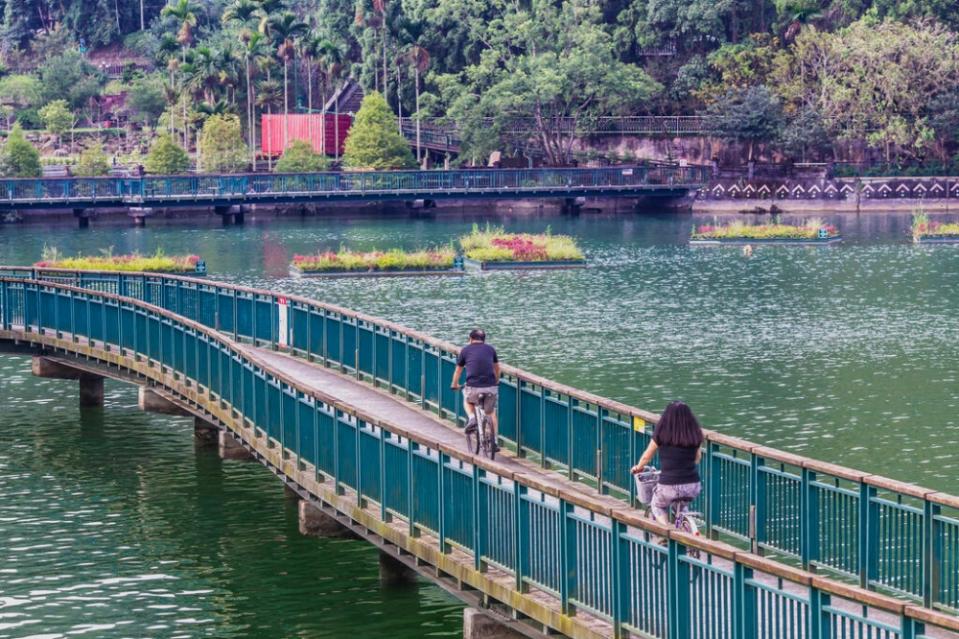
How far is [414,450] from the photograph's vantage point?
72.3ft

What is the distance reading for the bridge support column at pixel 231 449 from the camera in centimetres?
3196

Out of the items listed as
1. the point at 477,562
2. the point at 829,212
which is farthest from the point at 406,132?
the point at 477,562

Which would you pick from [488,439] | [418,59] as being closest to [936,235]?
[418,59]

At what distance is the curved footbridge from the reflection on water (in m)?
1.17

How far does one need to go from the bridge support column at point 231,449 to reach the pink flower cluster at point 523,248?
41270mm

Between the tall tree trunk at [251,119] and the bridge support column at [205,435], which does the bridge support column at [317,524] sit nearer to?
the bridge support column at [205,435]

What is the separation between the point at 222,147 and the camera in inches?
4692

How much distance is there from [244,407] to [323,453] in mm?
4499

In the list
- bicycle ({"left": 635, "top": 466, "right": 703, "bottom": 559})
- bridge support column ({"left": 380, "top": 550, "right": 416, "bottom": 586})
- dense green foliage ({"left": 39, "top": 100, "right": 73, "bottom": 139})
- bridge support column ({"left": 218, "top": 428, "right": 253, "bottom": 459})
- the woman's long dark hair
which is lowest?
bridge support column ({"left": 380, "top": 550, "right": 416, "bottom": 586})

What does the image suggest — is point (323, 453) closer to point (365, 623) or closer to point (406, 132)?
point (365, 623)

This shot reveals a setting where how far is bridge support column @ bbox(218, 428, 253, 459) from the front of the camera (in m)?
32.0

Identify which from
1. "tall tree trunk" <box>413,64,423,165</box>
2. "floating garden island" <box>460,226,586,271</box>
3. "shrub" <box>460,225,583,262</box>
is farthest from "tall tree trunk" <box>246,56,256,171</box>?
"floating garden island" <box>460,226,586,271</box>

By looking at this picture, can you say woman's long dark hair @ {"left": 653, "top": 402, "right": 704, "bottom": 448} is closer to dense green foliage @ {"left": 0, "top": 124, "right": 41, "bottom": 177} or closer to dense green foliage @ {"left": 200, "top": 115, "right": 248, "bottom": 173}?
dense green foliage @ {"left": 0, "top": 124, "right": 41, "bottom": 177}

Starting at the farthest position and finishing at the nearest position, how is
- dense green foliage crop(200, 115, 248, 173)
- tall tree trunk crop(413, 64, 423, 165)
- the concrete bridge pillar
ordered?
tall tree trunk crop(413, 64, 423, 165) < dense green foliage crop(200, 115, 248, 173) < the concrete bridge pillar
